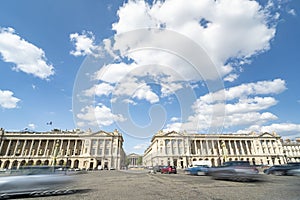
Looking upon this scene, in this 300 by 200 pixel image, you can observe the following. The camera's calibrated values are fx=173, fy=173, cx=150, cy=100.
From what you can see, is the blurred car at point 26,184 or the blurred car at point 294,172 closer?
the blurred car at point 26,184

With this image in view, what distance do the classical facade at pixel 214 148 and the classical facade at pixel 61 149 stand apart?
23.6 meters

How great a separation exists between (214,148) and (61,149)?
74.8 m

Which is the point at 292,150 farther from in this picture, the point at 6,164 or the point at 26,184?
the point at 6,164

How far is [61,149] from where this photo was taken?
80125 millimetres

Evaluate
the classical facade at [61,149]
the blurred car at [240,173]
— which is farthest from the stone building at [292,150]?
the blurred car at [240,173]

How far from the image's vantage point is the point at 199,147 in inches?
3484

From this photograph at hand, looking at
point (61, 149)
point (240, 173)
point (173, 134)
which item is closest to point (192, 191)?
point (240, 173)

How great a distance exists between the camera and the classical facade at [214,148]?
273ft

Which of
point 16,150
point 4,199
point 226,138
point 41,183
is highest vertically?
point 226,138

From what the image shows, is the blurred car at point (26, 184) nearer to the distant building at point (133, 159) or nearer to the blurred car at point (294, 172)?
the blurred car at point (294, 172)

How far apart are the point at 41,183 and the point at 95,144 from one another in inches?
3140

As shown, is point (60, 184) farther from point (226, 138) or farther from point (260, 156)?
point (260, 156)

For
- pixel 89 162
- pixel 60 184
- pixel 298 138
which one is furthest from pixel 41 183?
pixel 298 138

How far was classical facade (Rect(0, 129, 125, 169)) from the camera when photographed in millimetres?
76812
